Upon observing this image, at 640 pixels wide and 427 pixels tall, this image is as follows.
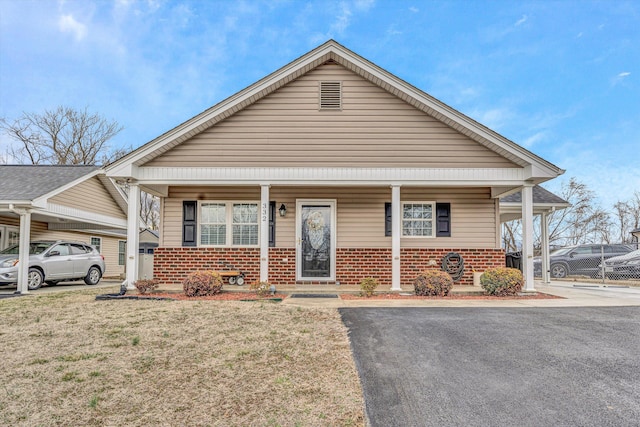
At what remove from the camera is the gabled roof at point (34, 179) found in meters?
10.7

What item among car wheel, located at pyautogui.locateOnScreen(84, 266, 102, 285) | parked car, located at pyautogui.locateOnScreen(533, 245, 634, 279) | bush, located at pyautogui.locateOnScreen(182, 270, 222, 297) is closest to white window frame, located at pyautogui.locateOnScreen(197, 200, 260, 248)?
bush, located at pyautogui.locateOnScreen(182, 270, 222, 297)

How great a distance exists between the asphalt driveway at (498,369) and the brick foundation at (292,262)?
3990mm

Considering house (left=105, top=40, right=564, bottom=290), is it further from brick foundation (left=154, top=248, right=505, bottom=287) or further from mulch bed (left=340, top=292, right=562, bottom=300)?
mulch bed (left=340, top=292, right=562, bottom=300)

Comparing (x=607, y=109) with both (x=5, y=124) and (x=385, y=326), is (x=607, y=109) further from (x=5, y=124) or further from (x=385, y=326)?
(x=5, y=124)

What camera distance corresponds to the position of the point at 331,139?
918 centimetres

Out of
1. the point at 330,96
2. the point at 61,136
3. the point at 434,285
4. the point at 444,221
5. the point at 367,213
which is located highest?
the point at 61,136

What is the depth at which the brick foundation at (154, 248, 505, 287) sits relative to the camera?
1000 cm

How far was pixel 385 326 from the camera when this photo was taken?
17.4 feet

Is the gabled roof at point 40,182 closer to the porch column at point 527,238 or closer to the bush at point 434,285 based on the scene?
the bush at point 434,285

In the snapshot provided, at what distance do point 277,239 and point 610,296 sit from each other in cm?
775

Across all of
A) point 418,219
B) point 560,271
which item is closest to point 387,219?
point 418,219

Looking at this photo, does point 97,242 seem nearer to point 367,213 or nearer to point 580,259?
point 367,213

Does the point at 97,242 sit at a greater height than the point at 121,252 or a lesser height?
greater

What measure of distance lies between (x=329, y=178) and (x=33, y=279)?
351 inches
